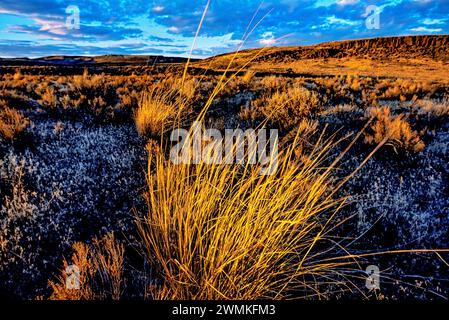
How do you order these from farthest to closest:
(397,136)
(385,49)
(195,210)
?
(385,49), (397,136), (195,210)

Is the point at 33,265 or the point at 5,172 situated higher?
the point at 5,172

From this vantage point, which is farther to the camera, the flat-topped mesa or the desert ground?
the flat-topped mesa

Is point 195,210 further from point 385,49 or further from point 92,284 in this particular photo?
point 385,49

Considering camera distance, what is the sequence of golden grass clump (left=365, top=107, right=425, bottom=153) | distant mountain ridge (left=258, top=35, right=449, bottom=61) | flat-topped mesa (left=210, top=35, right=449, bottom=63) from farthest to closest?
distant mountain ridge (left=258, top=35, right=449, bottom=61) < flat-topped mesa (left=210, top=35, right=449, bottom=63) < golden grass clump (left=365, top=107, right=425, bottom=153)

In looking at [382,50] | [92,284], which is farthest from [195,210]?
[382,50]

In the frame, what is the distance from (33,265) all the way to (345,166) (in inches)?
124

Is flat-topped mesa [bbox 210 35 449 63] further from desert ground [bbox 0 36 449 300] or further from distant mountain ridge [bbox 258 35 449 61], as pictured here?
desert ground [bbox 0 36 449 300]

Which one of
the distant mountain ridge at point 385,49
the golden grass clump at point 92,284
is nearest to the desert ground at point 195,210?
the golden grass clump at point 92,284

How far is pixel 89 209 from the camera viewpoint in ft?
8.68

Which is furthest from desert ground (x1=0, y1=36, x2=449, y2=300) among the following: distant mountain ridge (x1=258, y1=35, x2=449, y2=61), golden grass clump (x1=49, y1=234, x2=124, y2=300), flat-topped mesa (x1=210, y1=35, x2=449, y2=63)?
distant mountain ridge (x1=258, y1=35, x2=449, y2=61)
